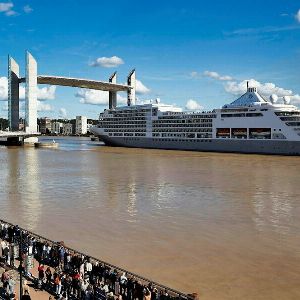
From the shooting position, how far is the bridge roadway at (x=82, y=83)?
291 ft

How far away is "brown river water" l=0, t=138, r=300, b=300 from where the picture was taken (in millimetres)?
10422

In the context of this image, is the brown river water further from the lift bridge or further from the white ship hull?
the lift bridge

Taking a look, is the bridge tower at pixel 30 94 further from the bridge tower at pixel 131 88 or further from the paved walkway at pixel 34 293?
the paved walkway at pixel 34 293

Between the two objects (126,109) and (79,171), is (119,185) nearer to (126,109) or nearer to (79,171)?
(79,171)

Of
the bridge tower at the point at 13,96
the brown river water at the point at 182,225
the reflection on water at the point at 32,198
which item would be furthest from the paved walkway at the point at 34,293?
the bridge tower at the point at 13,96

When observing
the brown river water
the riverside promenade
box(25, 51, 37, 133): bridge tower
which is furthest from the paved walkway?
box(25, 51, 37, 133): bridge tower

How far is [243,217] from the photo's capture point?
57.2 ft

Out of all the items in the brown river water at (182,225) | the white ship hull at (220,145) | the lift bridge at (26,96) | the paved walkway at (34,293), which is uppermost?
the lift bridge at (26,96)

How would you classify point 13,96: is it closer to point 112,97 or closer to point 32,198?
point 112,97

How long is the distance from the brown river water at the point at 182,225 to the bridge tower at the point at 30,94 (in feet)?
170

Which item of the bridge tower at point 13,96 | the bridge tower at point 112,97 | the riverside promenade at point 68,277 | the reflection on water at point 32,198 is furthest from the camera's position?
the bridge tower at point 112,97

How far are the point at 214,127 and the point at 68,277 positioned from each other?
5893 cm

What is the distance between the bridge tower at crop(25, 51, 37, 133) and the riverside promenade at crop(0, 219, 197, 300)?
2840 inches

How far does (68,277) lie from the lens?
9008 mm
